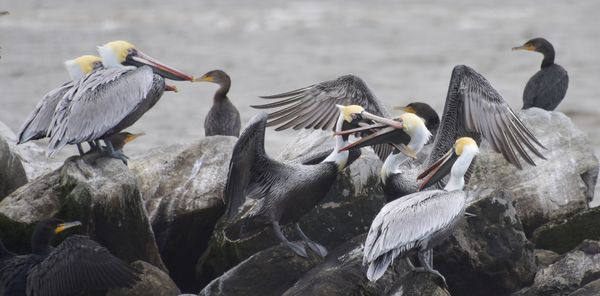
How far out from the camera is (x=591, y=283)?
7582 millimetres

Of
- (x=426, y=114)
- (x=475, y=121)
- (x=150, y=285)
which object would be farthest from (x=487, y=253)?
(x=426, y=114)

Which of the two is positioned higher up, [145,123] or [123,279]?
[123,279]

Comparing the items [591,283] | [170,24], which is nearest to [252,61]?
[170,24]

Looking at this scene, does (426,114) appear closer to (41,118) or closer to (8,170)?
(41,118)

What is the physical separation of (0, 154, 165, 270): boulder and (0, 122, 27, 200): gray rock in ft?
2.25

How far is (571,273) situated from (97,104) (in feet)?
11.9

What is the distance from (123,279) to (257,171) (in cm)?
122

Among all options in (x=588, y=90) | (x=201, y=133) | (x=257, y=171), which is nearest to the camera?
(x=257, y=171)

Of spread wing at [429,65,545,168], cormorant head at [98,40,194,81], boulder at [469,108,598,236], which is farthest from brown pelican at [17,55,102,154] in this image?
boulder at [469,108,598,236]

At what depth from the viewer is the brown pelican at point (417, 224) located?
7.34 meters

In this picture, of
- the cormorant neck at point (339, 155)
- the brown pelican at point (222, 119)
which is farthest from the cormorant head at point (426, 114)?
the brown pelican at point (222, 119)

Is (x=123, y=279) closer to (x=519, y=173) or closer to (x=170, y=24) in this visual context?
(x=519, y=173)

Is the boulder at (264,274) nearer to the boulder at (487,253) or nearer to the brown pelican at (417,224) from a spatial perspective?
the brown pelican at (417,224)

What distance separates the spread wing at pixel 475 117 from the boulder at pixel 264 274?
147 centimetres
